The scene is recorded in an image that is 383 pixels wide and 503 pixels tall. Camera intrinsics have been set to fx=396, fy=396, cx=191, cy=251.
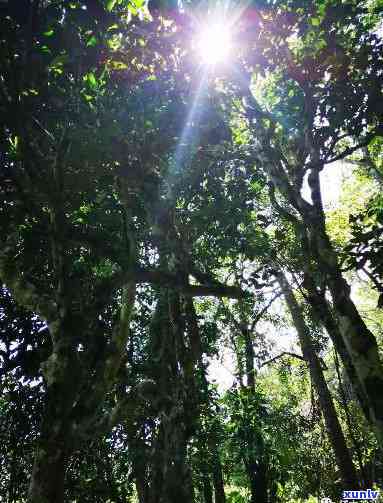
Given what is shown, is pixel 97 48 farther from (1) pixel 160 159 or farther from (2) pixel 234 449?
(2) pixel 234 449

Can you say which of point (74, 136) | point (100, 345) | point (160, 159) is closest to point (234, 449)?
point (100, 345)

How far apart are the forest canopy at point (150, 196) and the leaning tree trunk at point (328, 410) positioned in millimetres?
166

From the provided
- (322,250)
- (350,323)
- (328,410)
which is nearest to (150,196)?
(322,250)

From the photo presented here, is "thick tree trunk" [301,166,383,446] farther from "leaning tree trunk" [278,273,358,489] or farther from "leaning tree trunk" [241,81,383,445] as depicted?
"leaning tree trunk" [278,273,358,489]

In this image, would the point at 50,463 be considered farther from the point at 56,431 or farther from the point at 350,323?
the point at 350,323

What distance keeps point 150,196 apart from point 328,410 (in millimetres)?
8733

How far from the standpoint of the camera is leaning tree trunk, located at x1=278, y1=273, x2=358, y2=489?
421 inches

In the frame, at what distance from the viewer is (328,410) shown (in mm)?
11695

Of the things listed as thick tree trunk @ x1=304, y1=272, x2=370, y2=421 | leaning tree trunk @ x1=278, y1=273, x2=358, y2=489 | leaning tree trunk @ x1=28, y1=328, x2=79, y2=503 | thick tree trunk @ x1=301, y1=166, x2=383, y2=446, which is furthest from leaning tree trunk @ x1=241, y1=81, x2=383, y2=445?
leaning tree trunk @ x1=278, y1=273, x2=358, y2=489

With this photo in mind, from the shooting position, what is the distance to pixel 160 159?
7.40 meters

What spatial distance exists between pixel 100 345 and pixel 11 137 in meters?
3.62

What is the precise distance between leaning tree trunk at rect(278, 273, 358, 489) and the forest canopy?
17 centimetres

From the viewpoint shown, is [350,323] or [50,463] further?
[350,323]

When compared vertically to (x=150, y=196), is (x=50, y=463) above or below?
below
